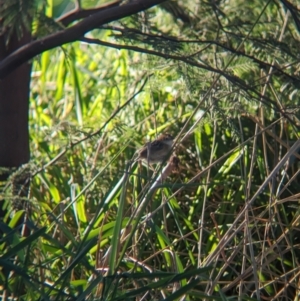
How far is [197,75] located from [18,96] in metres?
0.85

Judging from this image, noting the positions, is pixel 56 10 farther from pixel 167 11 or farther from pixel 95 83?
pixel 167 11

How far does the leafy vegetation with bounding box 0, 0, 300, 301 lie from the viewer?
2002mm

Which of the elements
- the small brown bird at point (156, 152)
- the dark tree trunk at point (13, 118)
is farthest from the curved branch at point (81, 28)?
the dark tree trunk at point (13, 118)

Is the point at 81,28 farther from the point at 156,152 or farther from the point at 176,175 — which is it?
the point at 176,175

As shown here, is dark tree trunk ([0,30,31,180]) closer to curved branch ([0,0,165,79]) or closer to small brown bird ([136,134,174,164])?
small brown bird ([136,134,174,164])

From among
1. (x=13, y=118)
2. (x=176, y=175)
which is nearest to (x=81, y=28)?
(x=13, y=118)

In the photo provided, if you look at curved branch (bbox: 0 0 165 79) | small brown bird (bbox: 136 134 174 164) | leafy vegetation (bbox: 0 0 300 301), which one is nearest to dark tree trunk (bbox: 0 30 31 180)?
leafy vegetation (bbox: 0 0 300 301)

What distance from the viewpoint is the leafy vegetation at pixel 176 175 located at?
200 centimetres

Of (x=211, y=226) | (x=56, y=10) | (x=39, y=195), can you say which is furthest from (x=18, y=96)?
(x=56, y=10)

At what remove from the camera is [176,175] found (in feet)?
10.1

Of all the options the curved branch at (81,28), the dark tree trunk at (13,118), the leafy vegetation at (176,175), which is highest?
the curved branch at (81,28)

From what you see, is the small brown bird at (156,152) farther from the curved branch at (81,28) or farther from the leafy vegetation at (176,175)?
the curved branch at (81,28)

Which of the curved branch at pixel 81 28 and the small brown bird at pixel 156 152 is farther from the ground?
the curved branch at pixel 81 28

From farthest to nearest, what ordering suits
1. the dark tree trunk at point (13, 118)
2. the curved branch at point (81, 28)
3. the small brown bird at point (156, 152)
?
the dark tree trunk at point (13, 118) → the small brown bird at point (156, 152) → the curved branch at point (81, 28)
